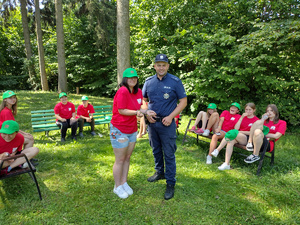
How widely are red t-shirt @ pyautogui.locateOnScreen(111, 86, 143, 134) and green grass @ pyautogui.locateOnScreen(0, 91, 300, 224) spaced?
1150 millimetres

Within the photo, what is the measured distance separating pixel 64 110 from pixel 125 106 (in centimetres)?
360

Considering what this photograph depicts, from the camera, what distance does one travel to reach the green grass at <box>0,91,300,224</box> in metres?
2.66

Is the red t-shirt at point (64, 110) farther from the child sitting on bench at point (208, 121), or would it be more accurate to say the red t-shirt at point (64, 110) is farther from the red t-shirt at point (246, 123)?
the red t-shirt at point (246, 123)

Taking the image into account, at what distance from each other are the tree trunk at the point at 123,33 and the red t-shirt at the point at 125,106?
9.96ft

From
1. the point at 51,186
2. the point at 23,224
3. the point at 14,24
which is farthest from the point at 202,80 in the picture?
the point at 14,24

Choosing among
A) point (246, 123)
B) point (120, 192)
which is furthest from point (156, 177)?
point (246, 123)

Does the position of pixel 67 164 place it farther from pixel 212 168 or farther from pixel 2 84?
pixel 2 84

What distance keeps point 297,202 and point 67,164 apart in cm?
→ 417

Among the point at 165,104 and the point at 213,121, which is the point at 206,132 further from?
the point at 165,104

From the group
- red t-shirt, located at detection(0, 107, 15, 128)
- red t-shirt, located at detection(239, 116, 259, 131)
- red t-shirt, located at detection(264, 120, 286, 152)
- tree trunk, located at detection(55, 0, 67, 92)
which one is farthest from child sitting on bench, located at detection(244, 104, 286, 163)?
tree trunk, located at detection(55, 0, 67, 92)

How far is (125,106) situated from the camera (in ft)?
8.74

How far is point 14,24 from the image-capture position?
23.1 metres

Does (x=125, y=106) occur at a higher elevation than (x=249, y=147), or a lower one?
higher

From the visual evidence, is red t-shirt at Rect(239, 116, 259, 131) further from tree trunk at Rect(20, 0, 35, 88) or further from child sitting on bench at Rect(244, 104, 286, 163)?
tree trunk at Rect(20, 0, 35, 88)
